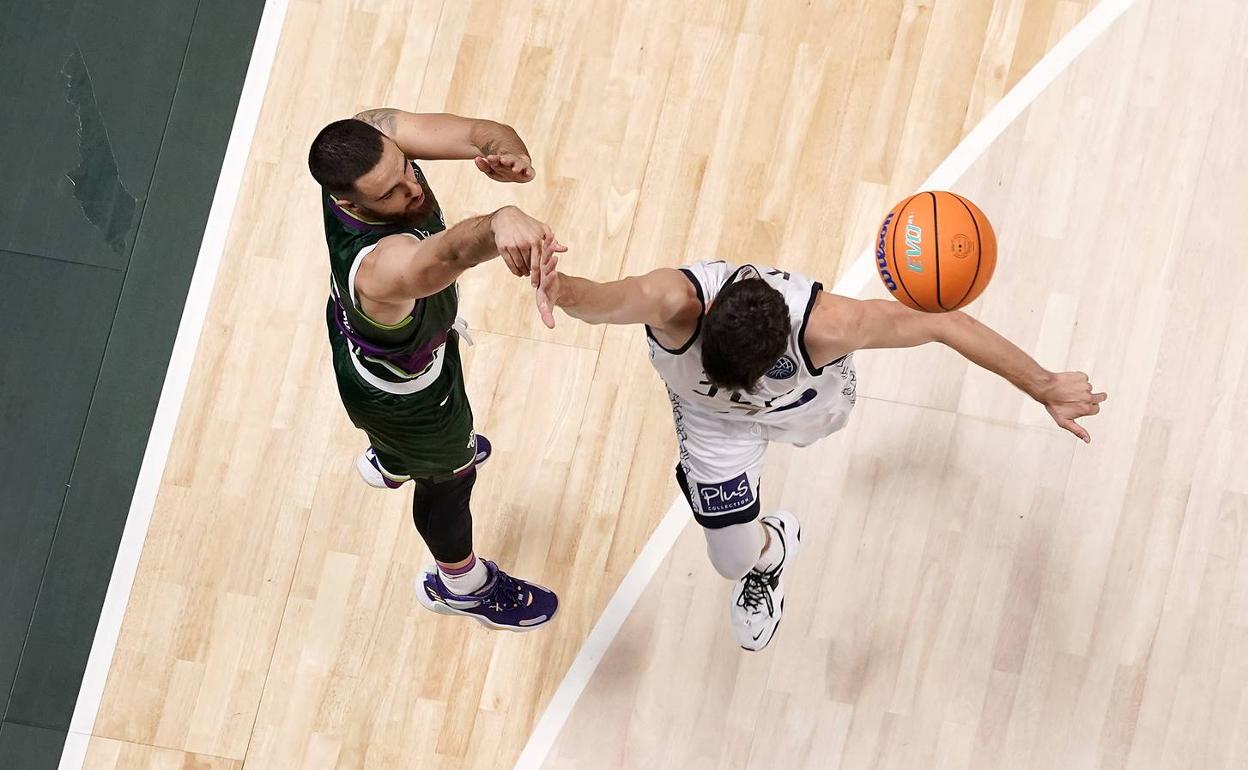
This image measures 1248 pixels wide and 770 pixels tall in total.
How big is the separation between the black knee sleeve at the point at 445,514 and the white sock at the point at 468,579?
4.3 inches

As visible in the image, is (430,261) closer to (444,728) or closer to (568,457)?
(568,457)

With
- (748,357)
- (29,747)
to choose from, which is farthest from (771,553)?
(29,747)

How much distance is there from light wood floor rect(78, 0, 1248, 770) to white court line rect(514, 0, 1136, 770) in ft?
0.15

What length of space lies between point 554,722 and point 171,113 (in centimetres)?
261

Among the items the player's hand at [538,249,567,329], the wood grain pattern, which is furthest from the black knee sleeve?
the player's hand at [538,249,567,329]

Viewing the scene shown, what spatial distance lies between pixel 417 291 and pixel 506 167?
0.44 m

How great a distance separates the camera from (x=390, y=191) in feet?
8.85

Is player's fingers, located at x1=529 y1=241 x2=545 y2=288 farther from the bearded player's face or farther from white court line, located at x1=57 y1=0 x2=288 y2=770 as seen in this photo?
→ white court line, located at x1=57 y1=0 x2=288 y2=770

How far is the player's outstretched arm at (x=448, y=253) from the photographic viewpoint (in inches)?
90.7

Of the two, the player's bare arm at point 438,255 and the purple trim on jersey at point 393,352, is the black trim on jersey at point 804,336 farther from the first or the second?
the purple trim on jersey at point 393,352

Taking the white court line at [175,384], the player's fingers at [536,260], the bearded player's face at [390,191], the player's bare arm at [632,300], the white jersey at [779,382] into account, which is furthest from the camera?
the white court line at [175,384]

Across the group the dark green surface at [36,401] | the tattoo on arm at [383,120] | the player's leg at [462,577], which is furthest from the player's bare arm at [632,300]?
the dark green surface at [36,401]

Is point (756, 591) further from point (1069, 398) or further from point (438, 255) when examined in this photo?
point (438, 255)

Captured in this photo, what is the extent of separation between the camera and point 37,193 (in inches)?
162
